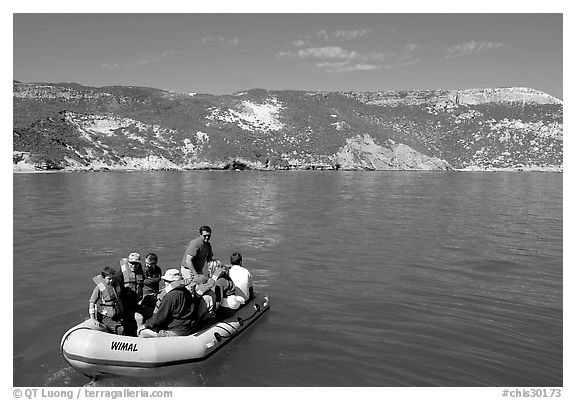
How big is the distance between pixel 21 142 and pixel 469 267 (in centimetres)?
8192

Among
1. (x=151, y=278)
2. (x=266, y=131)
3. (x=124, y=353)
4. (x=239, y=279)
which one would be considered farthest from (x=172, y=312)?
(x=266, y=131)

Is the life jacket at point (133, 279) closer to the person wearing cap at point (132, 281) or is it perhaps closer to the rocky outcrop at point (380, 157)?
the person wearing cap at point (132, 281)

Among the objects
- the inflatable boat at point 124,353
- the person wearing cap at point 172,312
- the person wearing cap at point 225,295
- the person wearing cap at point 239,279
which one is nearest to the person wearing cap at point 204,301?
the person wearing cap at point 225,295

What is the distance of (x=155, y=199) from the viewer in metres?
43.8

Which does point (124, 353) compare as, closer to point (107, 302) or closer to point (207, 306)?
point (107, 302)

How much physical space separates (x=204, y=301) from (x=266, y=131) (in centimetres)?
11138

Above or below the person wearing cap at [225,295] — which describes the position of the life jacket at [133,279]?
above

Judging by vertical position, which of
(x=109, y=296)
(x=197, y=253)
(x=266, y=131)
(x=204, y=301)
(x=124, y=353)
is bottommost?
(x=124, y=353)

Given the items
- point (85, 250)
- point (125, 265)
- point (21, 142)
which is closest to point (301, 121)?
point (21, 142)

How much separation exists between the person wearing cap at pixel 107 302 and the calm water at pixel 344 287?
3.85ft

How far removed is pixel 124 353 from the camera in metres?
9.55

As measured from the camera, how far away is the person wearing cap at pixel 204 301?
36.5 feet

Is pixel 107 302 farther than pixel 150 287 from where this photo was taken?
No

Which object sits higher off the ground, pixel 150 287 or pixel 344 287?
pixel 150 287
